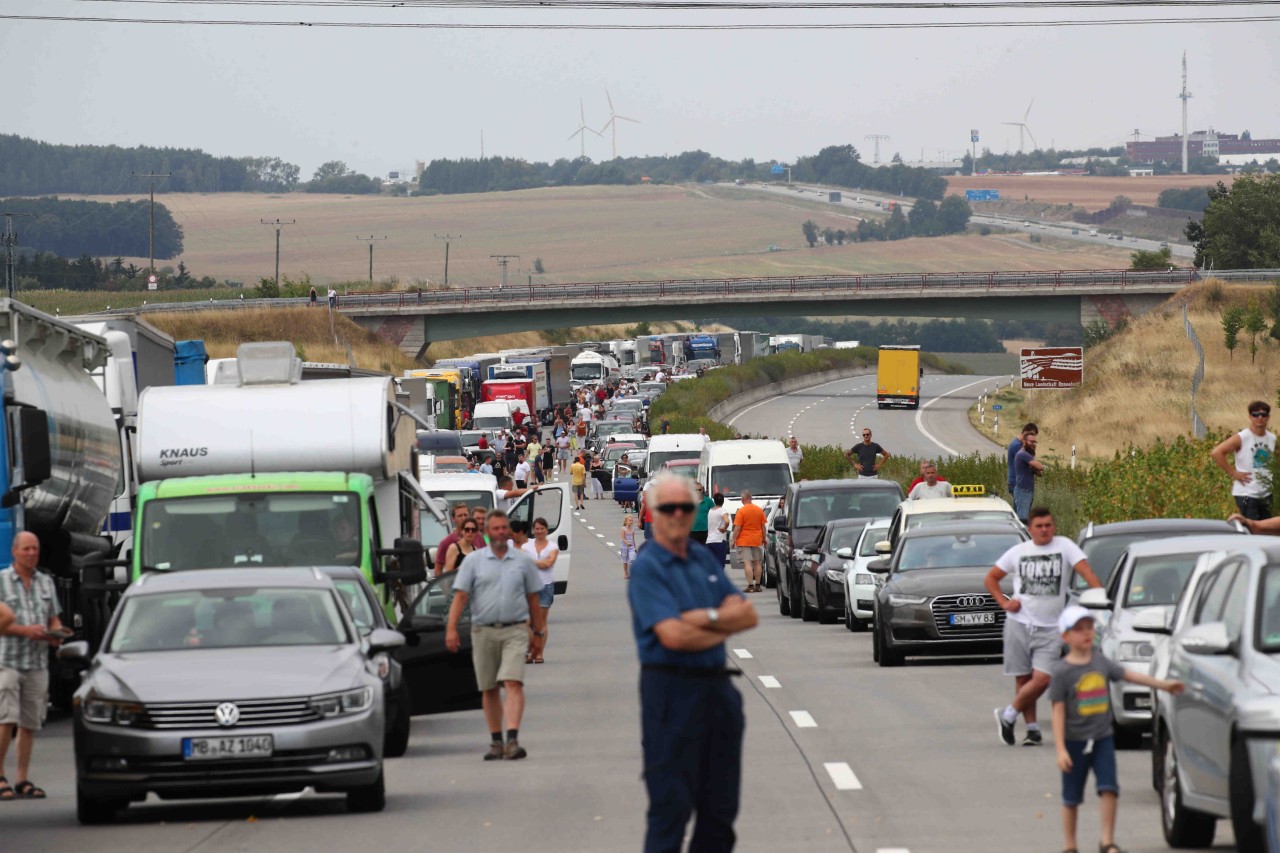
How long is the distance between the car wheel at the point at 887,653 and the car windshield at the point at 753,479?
18423 millimetres

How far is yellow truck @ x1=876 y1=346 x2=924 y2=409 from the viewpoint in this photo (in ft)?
346

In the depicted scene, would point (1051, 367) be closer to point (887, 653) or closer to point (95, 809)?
point (887, 653)

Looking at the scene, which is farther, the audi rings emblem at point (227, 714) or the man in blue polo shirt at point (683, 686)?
the audi rings emblem at point (227, 714)

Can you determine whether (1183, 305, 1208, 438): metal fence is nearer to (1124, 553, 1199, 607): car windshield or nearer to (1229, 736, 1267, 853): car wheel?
(1124, 553, 1199, 607): car windshield

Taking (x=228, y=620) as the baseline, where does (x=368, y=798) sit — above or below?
Result: below

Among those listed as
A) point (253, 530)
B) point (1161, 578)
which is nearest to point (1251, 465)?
point (1161, 578)

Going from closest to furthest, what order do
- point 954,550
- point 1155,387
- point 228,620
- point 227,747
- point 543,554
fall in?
point 227,747 < point 228,620 < point 954,550 < point 543,554 < point 1155,387

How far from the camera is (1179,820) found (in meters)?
9.69

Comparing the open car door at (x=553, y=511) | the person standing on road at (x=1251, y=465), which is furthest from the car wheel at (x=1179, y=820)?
the open car door at (x=553, y=511)

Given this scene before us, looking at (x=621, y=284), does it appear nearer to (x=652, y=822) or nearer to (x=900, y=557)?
(x=900, y=557)

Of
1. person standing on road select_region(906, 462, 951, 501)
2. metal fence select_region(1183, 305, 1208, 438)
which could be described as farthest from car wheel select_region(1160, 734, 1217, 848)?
metal fence select_region(1183, 305, 1208, 438)

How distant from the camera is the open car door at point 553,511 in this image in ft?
86.8

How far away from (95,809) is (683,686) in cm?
525

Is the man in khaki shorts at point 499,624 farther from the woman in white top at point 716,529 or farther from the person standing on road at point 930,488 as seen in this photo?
the woman in white top at point 716,529
